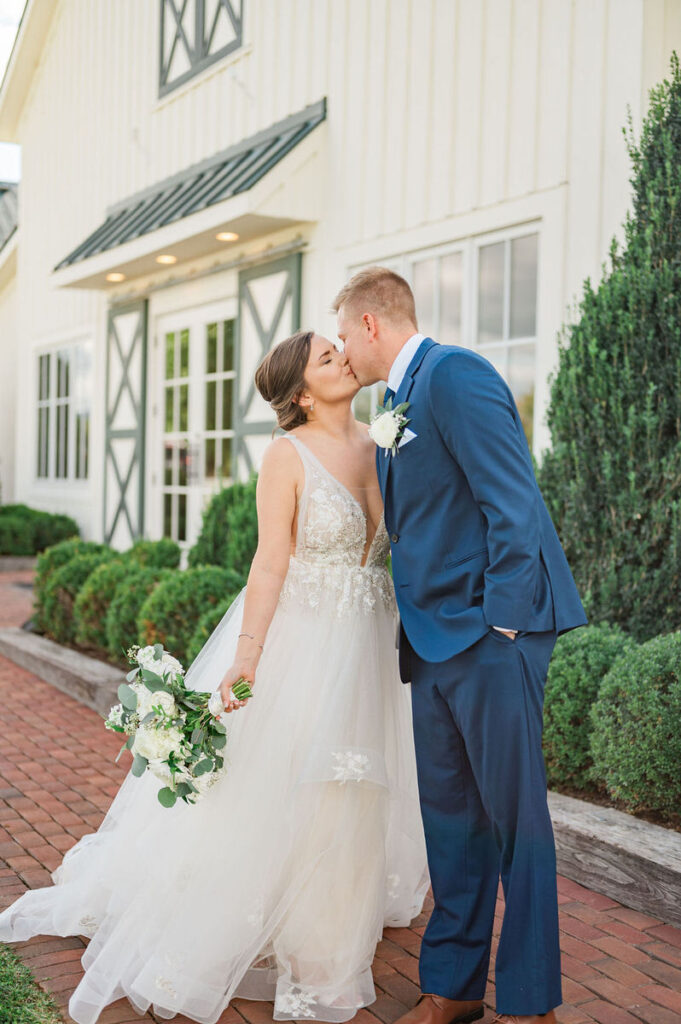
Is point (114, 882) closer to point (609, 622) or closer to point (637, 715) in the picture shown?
point (637, 715)

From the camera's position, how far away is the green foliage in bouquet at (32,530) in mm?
13281

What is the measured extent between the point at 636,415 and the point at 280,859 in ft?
9.77

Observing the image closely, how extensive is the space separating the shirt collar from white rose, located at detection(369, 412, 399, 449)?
0.60 feet

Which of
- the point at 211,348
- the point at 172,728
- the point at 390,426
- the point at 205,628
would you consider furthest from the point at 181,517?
the point at 390,426

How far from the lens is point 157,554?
7.89 m

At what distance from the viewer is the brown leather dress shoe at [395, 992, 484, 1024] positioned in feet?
8.86

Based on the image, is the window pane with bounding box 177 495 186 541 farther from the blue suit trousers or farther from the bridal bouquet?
the blue suit trousers

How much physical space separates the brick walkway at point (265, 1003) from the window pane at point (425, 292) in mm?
3775

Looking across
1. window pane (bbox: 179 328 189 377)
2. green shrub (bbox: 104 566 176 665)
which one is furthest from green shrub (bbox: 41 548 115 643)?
window pane (bbox: 179 328 189 377)

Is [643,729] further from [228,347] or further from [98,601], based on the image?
[228,347]

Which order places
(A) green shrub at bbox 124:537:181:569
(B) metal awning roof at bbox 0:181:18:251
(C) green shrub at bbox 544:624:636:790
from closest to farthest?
(C) green shrub at bbox 544:624:636:790
(A) green shrub at bbox 124:537:181:569
(B) metal awning roof at bbox 0:181:18:251

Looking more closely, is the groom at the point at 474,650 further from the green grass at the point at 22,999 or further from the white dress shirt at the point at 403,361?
the green grass at the point at 22,999

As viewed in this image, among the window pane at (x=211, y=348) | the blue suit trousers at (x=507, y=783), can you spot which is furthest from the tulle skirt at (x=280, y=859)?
the window pane at (x=211, y=348)

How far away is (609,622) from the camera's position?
16.6ft
